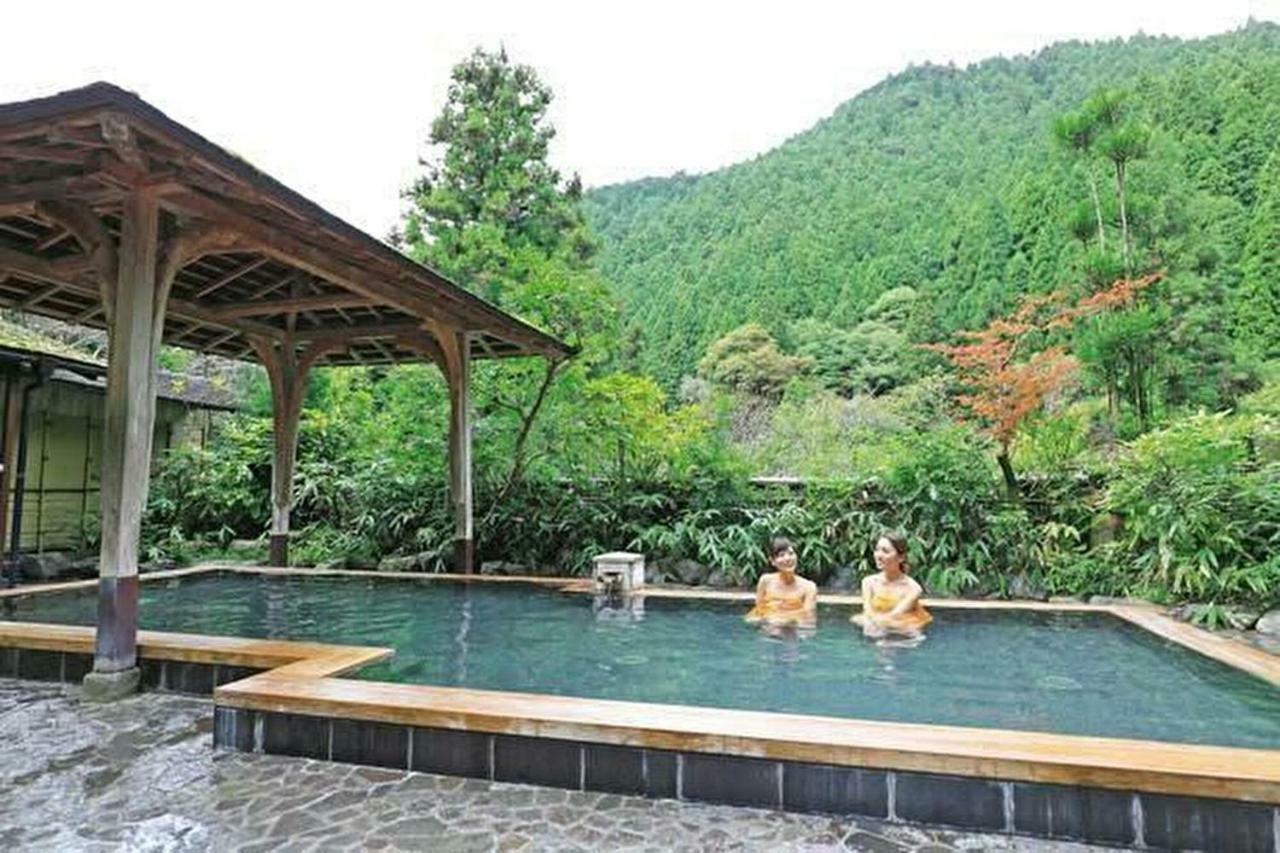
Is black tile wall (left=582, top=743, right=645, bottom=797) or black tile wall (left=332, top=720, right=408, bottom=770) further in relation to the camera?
black tile wall (left=332, top=720, right=408, bottom=770)

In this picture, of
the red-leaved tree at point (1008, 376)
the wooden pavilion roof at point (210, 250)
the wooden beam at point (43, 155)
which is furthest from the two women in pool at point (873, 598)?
the wooden beam at point (43, 155)

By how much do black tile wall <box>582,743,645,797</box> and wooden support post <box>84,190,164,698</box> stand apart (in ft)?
9.88

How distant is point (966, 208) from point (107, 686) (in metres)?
29.6

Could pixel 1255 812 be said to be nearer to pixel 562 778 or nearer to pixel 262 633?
pixel 562 778

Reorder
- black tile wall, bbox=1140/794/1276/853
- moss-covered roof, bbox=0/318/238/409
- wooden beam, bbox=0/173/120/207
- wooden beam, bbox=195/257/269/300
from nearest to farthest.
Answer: black tile wall, bbox=1140/794/1276/853
wooden beam, bbox=0/173/120/207
wooden beam, bbox=195/257/269/300
moss-covered roof, bbox=0/318/238/409

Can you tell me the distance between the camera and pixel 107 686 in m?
4.32

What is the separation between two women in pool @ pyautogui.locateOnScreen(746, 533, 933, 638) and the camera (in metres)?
5.94

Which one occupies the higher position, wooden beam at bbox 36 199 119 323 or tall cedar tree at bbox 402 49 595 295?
tall cedar tree at bbox 402 49 595 295

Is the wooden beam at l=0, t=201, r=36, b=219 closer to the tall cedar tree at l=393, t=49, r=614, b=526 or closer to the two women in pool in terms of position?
the two women in pool

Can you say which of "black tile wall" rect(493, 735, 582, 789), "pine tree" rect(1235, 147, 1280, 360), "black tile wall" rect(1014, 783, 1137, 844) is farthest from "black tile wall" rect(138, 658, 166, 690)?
"pine tree" rect(1235, 147, 1280, 360)

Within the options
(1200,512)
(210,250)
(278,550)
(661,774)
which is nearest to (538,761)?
(661,774)

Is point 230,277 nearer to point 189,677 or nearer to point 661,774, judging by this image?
point 189,677

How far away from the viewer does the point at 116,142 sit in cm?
390

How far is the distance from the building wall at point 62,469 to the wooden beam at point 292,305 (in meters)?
4.14
